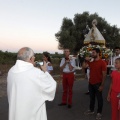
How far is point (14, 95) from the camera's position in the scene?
198 inches

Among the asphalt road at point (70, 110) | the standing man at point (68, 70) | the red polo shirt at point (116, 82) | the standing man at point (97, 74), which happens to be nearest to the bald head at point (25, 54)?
the red polo shirt at point (116, 82)

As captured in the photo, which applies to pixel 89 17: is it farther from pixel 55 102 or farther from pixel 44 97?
pixel 44 97

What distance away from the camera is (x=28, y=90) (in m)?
4.94

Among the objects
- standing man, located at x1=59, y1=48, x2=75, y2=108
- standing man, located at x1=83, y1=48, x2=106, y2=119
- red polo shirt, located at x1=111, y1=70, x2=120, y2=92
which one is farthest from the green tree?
red polo shirt, located at x1=111, y1=70, x2=120, y2=92

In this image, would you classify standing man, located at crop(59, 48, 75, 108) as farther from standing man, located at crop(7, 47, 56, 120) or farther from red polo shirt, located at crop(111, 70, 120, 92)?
standing man, located at crop(7, 47, 56, 120)

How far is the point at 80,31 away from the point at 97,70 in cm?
3166

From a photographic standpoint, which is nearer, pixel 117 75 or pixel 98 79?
pixel 117 75

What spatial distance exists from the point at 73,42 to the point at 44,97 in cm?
3373

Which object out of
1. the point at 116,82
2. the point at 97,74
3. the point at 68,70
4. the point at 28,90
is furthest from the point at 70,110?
the point at 28,90

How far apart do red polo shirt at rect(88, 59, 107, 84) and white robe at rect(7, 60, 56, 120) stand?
374cm

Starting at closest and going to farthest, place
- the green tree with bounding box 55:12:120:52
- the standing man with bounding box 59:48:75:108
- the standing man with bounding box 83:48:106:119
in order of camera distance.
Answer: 1. the standing man with bounding box 83:48:106:119
2. the standing man with bounding box 59:48:75:108
3. the green tree with bounding box 55:12:120:52

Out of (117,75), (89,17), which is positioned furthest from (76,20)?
(117,75)

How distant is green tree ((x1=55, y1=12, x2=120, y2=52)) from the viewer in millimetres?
38741

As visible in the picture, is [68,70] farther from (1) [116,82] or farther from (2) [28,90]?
(2) [28,90]
